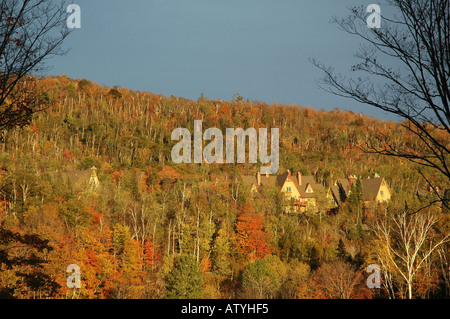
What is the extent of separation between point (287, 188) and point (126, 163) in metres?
18.9

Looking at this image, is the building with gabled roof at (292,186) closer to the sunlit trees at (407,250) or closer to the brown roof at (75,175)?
the brown roof at (75,175)

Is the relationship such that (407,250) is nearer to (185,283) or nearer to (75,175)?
(185,283)

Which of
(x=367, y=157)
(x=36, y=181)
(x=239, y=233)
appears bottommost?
(x=239, y=233)

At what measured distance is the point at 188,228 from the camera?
34.9 metres

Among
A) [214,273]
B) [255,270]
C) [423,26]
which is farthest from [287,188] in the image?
[423,26]

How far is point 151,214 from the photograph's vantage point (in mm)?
36562

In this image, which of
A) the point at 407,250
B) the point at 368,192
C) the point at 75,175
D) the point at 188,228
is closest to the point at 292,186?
the point at 368,192

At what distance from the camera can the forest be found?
24.6 metres
